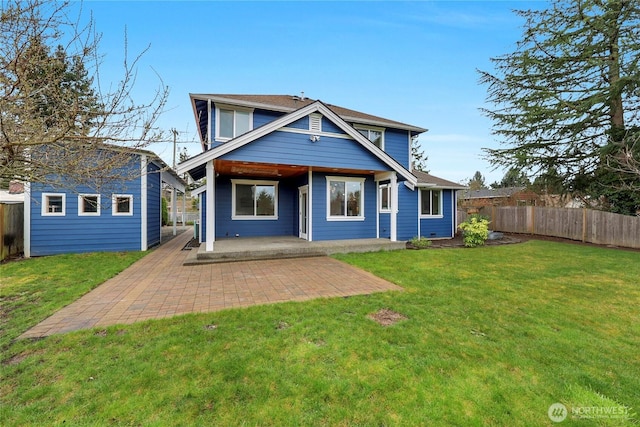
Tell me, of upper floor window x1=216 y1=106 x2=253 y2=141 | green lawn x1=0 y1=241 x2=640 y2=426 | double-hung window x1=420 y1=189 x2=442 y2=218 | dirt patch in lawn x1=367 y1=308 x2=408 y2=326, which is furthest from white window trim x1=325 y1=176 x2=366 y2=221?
dirt patch in lawn x1=367 y1=308 x2=408 y2=326

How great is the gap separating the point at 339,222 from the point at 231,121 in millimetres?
6373

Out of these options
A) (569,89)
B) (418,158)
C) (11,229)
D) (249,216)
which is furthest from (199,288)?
(418,158)

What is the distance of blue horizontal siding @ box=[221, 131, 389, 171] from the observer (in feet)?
28.5

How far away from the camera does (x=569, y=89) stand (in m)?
14.9

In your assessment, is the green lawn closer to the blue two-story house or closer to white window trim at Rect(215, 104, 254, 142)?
the blue two-story house

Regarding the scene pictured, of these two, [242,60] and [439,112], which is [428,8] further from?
[439,112]

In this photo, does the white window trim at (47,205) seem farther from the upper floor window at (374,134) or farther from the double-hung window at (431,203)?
the double-hung window at (431,203)

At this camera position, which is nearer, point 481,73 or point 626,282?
point 626,282

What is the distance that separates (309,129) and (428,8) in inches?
292

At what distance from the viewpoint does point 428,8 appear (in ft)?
35.4

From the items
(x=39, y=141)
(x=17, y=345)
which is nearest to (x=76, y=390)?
(x=17, y=345)

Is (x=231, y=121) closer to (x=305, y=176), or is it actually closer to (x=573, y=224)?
(x=305, y=176)

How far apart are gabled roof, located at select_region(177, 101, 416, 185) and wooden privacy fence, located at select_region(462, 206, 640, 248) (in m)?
9.77

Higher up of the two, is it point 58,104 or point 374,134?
point 374,134
